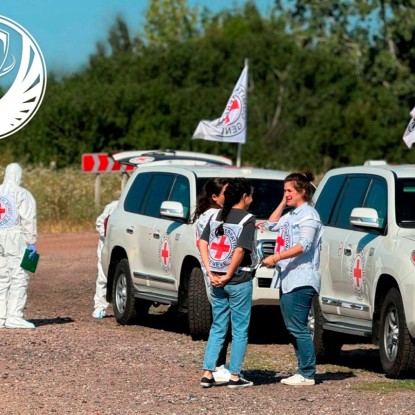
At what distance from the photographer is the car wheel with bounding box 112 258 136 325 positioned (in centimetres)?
1747

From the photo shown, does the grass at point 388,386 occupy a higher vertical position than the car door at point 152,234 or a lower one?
lower

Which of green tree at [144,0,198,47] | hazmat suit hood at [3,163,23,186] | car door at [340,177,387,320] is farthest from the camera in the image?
Answer: green tree at [144,0,198,47]

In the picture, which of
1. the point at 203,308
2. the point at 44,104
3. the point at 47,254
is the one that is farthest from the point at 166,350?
the point at 44,104

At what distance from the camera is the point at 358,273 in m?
13.3

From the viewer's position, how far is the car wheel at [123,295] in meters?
17.5

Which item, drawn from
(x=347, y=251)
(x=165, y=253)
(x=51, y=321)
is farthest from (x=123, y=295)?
(x=347, y=251)

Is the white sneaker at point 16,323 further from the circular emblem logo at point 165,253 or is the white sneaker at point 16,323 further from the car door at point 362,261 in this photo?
the car door at point 362,261

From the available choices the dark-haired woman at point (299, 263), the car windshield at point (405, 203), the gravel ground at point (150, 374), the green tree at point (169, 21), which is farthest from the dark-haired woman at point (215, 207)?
the green tree at point (169, 21)

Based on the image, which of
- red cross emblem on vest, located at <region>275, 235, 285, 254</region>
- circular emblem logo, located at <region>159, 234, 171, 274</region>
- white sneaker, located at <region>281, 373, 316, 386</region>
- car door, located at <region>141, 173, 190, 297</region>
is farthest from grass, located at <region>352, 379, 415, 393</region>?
circular emblem logo, located at <region>159, 234, 171, 274</region>

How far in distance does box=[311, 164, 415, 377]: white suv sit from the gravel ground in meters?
0.35

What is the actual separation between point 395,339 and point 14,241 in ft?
17.0

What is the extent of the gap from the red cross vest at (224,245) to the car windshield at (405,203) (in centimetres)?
202

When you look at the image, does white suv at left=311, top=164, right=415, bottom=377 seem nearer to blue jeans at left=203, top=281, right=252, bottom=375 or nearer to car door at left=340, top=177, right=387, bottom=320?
car door at left=340, top=177, right=387, bottom=320

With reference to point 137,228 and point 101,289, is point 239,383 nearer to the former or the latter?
point 137,228
